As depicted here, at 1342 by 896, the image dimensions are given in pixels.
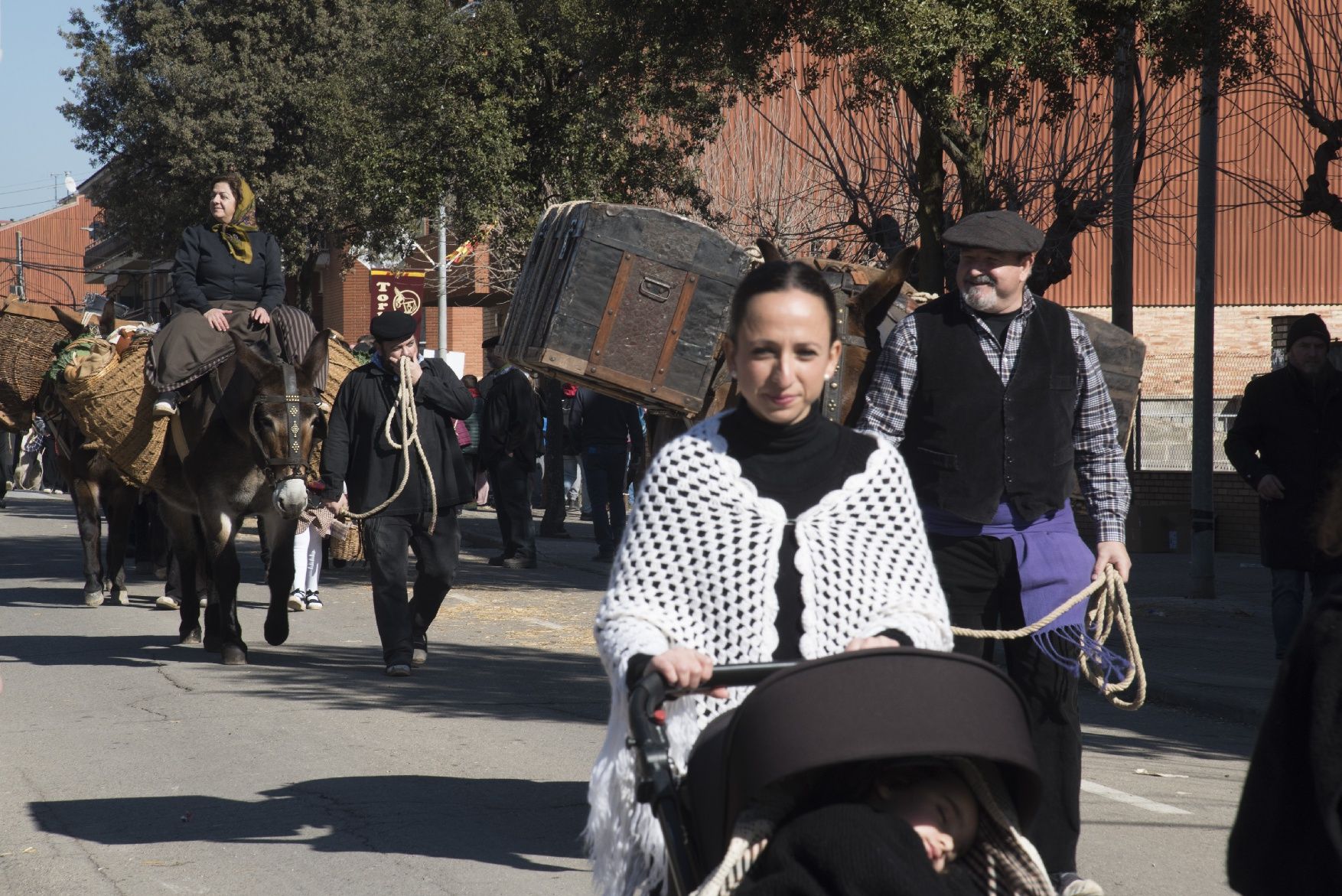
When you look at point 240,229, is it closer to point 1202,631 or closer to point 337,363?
point 337,363

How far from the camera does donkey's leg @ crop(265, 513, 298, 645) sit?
33.0 feet

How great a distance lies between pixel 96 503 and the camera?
1381 cm

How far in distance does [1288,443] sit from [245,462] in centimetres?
636

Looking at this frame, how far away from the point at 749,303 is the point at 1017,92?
1036cm

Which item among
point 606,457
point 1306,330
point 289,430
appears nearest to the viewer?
point 1306,330

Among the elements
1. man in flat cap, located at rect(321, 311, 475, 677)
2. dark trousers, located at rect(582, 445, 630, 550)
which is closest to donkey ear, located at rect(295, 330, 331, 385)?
man in flat cap, located at rect(321, 311, 475, 677)

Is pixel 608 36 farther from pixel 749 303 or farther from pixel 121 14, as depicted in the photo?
pixel 121 14

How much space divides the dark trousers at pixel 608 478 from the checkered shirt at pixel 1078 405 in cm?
1213

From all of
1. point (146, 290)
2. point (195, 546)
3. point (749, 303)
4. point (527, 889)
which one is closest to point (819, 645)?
point (749, 303)

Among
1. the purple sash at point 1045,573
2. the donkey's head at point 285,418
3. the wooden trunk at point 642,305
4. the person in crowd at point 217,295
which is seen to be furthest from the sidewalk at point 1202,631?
the person in crowd at point 217,295

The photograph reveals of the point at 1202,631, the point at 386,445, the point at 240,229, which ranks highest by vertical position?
the point at 240,229

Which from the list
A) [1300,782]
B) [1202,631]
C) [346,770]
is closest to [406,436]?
[346,770]

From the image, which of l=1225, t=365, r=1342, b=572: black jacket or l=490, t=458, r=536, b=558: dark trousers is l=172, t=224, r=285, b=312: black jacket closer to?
l=490, t=458, r=536, b=558: dark trousers

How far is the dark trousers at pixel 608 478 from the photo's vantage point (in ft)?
56.9
